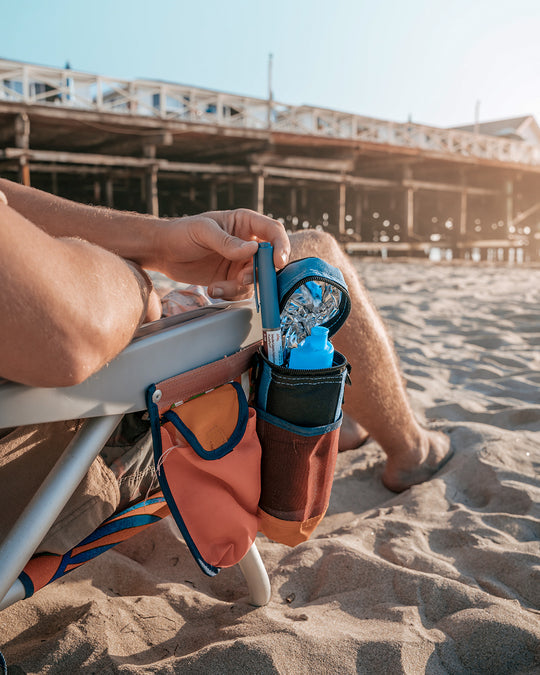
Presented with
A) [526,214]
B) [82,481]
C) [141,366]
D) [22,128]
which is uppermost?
[22,128]

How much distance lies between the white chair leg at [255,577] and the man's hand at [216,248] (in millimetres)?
547

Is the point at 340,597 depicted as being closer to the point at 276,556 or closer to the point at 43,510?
the point at 276,556

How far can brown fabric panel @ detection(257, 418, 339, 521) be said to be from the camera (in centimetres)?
101

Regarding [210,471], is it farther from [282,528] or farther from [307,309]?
[307,309]

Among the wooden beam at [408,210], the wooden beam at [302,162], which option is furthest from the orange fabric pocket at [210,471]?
the wooden beam at [408,210]

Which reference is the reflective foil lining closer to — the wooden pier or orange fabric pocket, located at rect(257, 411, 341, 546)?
orange fabric pocket, located at rect(257, 411, 341, 546)

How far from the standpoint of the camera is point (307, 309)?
39.5 inches

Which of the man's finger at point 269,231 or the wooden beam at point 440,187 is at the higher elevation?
the wooden beam at point 440,187

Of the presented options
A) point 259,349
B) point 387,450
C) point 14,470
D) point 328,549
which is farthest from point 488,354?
point 14,470

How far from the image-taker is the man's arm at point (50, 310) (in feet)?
2.21

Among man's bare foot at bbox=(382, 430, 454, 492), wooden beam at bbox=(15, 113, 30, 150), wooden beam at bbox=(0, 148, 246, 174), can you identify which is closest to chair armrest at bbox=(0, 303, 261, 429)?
man's bare foot at bbox=(382, 430, 454, 492)

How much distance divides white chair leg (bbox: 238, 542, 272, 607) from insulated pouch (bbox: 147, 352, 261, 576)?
185 mm

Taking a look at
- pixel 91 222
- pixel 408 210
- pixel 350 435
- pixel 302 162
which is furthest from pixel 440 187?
pixel 91 222

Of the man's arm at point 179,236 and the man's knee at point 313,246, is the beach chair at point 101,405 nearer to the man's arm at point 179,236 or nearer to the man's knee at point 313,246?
the man's arm at point 179,236
